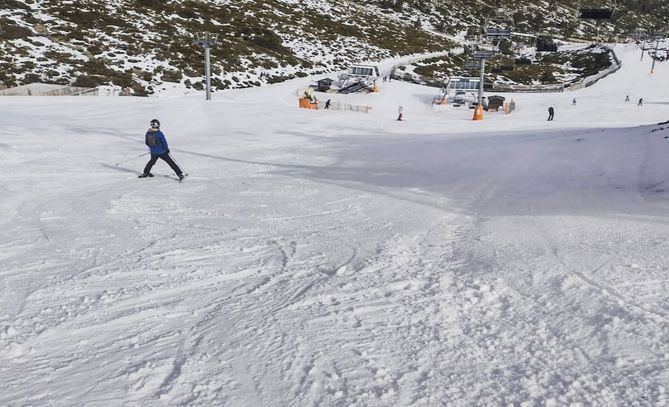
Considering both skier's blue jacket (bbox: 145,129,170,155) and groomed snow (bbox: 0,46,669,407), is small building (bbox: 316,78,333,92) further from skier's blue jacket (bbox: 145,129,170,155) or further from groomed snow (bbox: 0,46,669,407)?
skier's blue jacket (bbox: 145,129,170,155)

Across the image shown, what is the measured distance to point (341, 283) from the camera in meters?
4.69

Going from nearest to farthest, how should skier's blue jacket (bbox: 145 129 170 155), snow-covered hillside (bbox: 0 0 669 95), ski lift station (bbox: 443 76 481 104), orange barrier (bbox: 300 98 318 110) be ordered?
1. skier's blue jacket (bbox: 145 129 170 155)
2. orange barrier (bbox: 300 98 318 110)
3. snow-covered hillside (bbox: 0 0 669 95)
4. ski lift station (bbox: 443 76 481 104)

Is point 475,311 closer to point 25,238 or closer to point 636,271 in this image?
point 636,271

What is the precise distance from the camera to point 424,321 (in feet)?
12.7

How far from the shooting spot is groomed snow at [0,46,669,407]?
3.20m

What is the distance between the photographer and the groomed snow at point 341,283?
10.5ft

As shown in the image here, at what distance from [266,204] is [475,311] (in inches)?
178

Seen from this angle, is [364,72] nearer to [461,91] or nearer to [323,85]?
[323,85]

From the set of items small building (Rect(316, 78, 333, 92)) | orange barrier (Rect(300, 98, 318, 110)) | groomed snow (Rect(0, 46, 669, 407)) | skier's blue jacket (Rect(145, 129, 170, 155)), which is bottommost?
groomed snow (Rect(0, 46, 669, 407))

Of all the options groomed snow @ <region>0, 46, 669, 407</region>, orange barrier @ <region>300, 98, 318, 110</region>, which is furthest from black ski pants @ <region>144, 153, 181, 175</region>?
orange barrier @ <region>300, 98, 318, 110</region>

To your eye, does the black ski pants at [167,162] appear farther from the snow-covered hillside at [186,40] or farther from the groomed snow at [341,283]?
the snow-covered hillside at [186,40]

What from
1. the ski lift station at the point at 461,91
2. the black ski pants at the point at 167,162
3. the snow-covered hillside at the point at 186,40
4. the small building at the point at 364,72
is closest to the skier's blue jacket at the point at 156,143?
the black ski pants at the point at 167,162

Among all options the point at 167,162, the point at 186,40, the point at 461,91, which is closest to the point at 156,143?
the point at 167,162

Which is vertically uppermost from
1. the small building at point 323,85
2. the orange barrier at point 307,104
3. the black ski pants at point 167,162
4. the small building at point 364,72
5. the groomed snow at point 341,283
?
the small building at point 364,72
